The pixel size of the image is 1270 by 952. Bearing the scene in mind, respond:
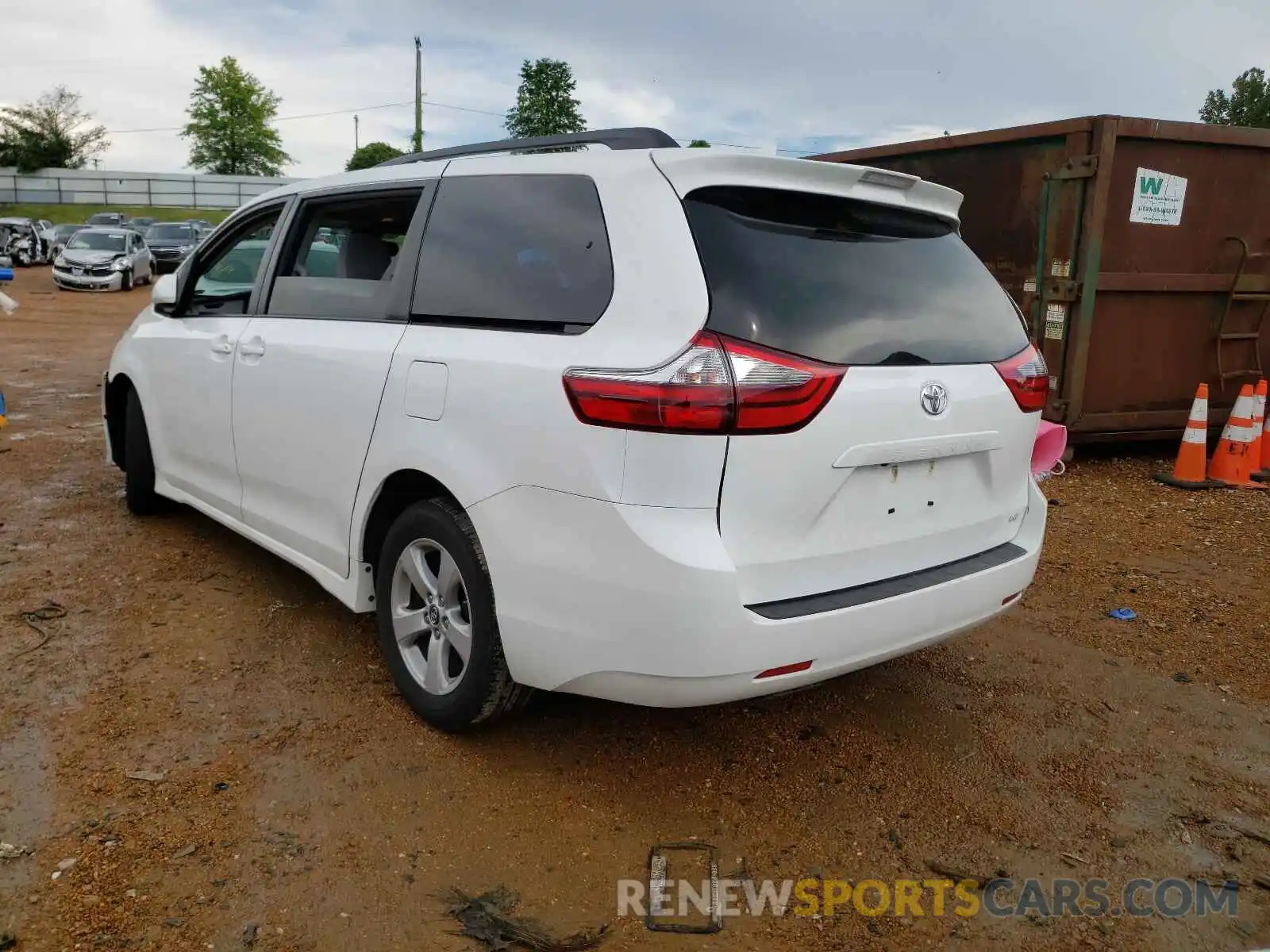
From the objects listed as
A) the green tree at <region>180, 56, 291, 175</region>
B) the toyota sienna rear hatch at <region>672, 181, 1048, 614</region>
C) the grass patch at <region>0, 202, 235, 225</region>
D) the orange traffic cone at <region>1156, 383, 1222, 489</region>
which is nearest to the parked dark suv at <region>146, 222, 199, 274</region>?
the grass patch at <region>0, 202, 235, 225</region>

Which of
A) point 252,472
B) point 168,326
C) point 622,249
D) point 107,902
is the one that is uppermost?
point 622,249

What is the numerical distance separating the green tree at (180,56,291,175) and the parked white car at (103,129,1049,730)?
76333mm

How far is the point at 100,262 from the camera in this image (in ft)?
73.2

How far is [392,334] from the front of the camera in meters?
3.15

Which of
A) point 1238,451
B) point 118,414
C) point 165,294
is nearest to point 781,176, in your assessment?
point 165,294

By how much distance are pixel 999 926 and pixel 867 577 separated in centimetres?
90

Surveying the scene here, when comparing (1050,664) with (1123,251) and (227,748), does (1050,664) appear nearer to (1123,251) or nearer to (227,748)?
(227,748)

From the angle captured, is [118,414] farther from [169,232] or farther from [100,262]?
[169,232]

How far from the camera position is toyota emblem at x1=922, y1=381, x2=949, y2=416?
266 cm

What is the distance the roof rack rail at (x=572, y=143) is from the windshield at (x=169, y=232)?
89.8 feet

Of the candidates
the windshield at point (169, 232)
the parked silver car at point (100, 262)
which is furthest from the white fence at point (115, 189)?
the parked silver car at point (100, 262)

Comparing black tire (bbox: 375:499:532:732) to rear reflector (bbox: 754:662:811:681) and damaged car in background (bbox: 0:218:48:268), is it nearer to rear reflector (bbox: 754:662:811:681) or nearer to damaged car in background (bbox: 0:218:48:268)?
rear reflector (bbox: 754:662:811:681)

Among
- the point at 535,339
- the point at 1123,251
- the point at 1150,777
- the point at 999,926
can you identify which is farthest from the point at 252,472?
the point at 1123,251

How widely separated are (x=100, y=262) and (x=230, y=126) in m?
56.9
